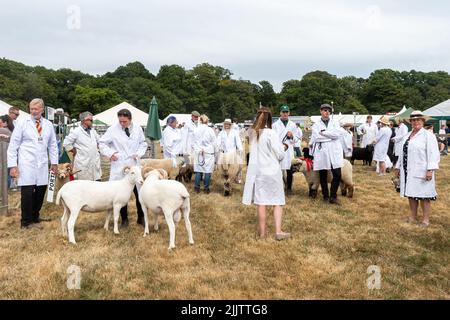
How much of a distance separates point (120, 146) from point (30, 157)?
1559 millimetres

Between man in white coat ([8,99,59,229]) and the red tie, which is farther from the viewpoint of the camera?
the red tie

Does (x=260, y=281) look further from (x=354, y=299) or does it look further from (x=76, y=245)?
(x=76, y=245)

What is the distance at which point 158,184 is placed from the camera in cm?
566

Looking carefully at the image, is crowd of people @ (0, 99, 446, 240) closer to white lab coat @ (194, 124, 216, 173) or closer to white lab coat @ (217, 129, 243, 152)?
white lab coat @ (217, 129, 243, 152)

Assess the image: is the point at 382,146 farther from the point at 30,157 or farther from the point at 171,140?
the point at 30,157

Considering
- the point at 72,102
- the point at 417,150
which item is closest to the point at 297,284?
the point at 417,150

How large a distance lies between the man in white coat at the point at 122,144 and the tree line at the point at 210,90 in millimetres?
73955

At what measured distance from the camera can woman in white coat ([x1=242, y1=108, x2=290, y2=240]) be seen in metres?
5.98

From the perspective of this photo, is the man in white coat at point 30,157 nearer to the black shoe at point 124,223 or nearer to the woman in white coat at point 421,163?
the black shoe at point 124,223

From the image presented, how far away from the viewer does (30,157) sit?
6.46 meters

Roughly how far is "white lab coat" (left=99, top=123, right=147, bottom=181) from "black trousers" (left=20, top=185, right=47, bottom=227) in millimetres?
1423

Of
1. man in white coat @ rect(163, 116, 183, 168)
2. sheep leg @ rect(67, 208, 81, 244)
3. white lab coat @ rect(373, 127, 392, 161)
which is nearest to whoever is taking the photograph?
sheep leg @ rect(67, 208, 81, 244)


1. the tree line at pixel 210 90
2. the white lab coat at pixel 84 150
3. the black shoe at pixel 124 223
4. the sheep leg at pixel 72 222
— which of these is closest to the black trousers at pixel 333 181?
the black shoe at pixel 124 223

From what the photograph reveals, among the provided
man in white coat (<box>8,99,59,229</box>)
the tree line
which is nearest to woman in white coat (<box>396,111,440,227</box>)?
man in white coat (<box>8,99,59,229</box>)
